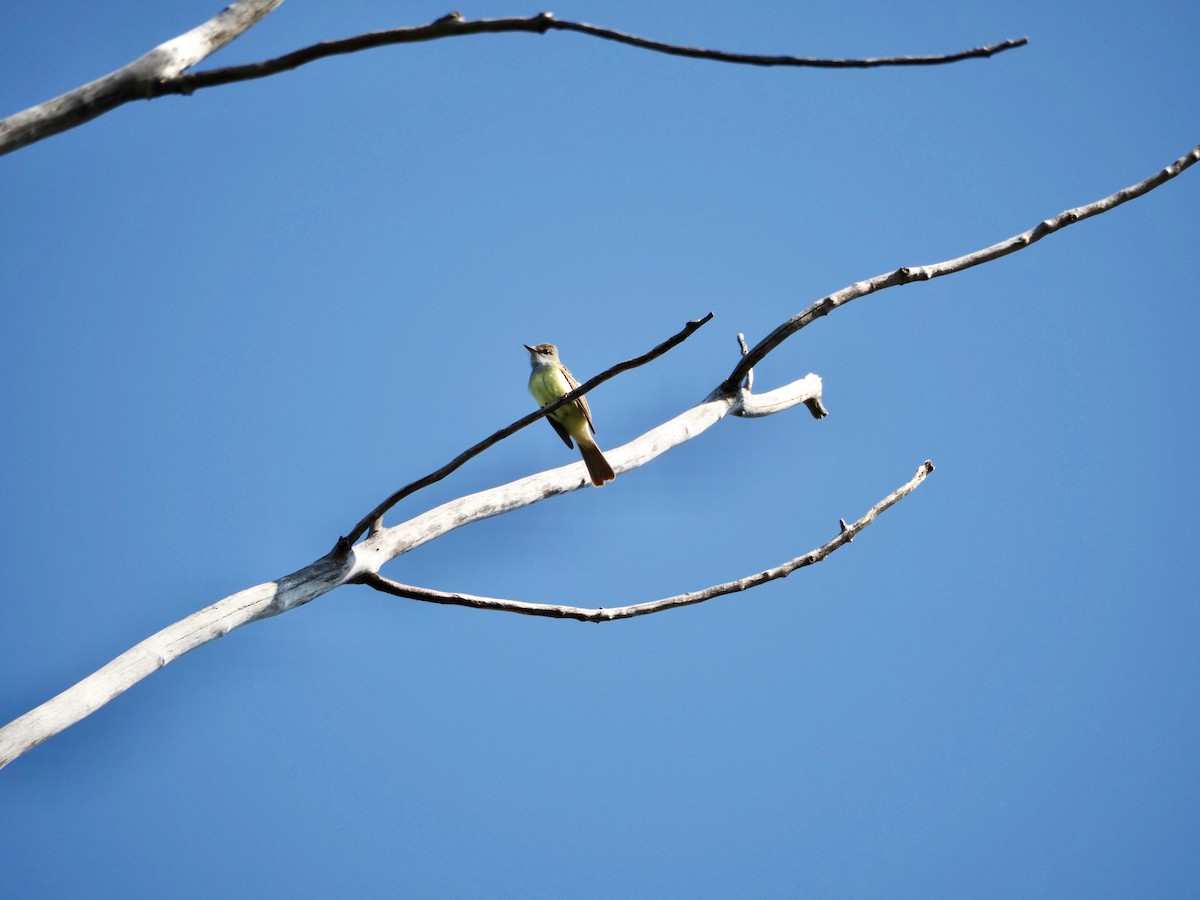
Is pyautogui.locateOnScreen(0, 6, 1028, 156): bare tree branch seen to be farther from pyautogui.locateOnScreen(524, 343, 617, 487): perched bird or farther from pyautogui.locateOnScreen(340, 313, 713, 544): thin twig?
pyautogui.locateOnScreen(524, 343, 617, 487): perched bird

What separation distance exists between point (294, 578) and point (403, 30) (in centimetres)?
226

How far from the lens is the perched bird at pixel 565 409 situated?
4.92 m

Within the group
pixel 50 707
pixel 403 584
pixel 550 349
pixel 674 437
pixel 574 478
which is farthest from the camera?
pixel 550 349

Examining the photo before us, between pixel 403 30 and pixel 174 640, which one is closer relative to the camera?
pixel 403 30

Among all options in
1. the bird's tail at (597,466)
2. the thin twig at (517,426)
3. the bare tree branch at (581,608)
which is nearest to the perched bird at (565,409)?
the bird's tail at (597,466)

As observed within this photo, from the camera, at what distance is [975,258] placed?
3846 millimetres

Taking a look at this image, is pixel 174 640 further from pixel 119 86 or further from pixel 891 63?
pixel 891 63

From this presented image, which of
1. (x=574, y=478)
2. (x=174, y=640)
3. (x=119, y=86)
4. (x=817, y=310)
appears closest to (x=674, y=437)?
(x=574, y=478)

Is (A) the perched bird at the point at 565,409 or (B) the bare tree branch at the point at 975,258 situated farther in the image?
(A) the perched bird at the point at 565,409

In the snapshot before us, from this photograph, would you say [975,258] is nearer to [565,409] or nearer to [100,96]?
[565,409]

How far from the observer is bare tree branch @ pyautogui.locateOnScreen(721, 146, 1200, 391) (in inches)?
139

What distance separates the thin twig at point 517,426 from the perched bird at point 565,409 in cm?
126

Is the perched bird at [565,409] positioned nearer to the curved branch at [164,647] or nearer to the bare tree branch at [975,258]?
the bare tree branch at [975,258]

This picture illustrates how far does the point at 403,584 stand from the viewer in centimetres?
413
